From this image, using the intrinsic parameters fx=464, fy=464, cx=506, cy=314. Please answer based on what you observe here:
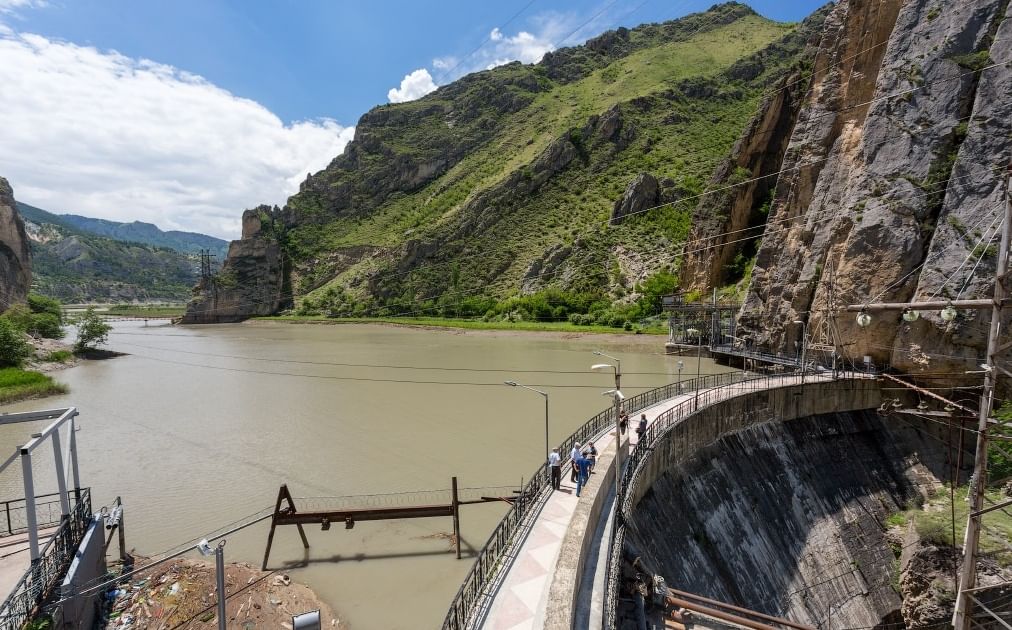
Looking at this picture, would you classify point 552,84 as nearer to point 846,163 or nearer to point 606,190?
point 606,190

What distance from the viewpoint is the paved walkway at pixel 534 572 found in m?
7.57

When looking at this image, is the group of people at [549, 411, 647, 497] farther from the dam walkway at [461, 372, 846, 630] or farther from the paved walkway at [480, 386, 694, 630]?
the paved walkway at [480, 386, 694, 630]

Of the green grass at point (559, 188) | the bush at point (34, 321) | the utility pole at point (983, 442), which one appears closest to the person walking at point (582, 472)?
the utility pole at point (983, 442)

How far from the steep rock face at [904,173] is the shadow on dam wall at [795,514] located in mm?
4896

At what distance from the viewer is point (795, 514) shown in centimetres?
1705

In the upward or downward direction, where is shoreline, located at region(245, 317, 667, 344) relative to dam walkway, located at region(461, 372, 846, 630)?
downward

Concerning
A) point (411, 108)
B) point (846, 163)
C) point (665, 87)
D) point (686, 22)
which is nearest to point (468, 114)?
point (411, 108)

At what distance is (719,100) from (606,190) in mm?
37956

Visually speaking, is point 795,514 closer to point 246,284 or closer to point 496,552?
point 496,552

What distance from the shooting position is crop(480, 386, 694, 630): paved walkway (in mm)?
7574

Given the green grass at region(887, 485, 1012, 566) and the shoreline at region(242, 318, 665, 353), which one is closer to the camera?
the green grass at region(887, 485, 1012, 566)

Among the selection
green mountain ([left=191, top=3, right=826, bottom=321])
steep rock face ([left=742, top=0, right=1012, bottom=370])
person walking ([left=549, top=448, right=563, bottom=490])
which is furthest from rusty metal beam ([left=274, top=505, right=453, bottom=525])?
green mountain ([left=191, top=3, right=826, bottom=321])

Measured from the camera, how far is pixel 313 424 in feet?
82.1

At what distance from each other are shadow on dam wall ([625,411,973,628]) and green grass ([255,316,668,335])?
32.5m
